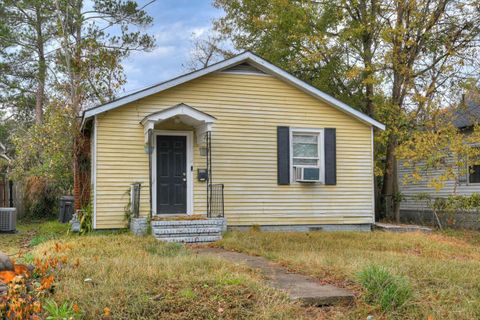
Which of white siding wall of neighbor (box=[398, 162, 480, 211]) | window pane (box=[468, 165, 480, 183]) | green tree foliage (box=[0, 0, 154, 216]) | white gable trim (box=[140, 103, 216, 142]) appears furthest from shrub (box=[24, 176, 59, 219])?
window pane (box=[468, 165, 480, 183])

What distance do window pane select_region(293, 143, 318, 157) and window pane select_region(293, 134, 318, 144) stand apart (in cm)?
11

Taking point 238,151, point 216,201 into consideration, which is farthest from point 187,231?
point 238,151

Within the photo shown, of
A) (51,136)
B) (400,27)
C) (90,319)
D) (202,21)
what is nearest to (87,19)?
(202,21)

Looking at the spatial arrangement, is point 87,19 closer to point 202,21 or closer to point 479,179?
point 202,21

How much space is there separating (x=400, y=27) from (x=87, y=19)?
1350cm

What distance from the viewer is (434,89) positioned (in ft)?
49.9

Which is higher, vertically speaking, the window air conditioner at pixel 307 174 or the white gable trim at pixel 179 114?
the white gable trim at pixel 179 114

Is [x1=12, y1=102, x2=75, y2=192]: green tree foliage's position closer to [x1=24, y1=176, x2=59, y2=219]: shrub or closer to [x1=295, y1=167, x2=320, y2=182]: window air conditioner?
[x1=24, y1=176, x2=59, y2=219]: shrub

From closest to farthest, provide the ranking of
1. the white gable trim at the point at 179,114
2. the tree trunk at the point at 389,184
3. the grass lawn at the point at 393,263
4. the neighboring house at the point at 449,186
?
the grass lawn at the point at 393,263 → the white gable trim at the point at 179,114 → the neighboring house at the point at 449,186 → the tree trunk at the point at 389,184

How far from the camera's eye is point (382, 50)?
1530 cm

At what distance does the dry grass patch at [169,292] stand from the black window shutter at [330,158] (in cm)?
725

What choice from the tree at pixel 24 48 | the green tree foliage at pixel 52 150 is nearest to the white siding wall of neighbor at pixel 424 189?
the green tree foliage at pixel 52 150

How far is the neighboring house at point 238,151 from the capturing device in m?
11.0

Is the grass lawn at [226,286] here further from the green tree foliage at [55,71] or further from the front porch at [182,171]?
the green tree foliage at [55,71]
